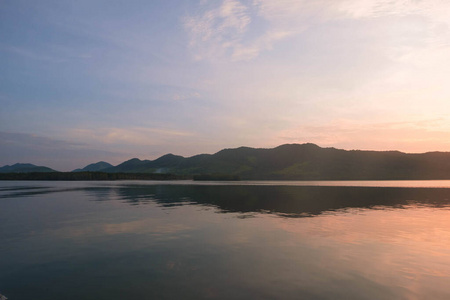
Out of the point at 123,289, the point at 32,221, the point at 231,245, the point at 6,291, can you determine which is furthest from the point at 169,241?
the point at 32,221

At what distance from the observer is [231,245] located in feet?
77.3

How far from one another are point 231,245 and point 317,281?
9195 mm

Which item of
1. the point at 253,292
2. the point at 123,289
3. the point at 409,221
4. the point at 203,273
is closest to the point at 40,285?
the point at 123,289

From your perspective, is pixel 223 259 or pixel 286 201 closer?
pixel 223 259

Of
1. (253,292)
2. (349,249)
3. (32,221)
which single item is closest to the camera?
(253,292)

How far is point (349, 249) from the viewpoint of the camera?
22328mm

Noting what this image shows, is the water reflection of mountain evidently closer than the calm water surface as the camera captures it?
No

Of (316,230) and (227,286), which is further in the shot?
(316,230)

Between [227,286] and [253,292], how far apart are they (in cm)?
148

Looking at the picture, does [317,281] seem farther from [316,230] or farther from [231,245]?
[316,230]

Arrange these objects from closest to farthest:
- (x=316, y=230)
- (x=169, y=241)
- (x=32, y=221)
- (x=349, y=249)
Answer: (x=349, y=249) → (x=169, y=241) → (x=316, y=230) → (x=32, y=221)

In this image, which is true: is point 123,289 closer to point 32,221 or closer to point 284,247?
point 284,247

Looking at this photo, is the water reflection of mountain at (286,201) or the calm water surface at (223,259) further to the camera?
the water reflection of mountain at (286,201)

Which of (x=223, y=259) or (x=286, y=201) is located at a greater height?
(x=223, y=259)
